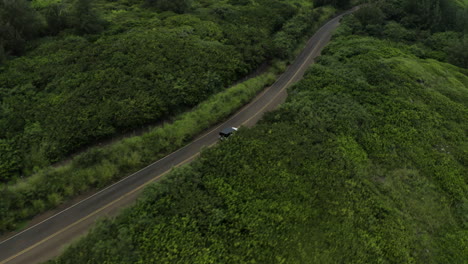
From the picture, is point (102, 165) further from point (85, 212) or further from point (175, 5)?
point (175, 5)

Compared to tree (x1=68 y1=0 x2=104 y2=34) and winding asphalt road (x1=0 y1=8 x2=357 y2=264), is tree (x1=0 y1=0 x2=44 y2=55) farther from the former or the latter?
winding asphalt road (x1=0 y1=8 x2=357 y2=264)

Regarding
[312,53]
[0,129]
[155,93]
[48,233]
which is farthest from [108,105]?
[312,53]

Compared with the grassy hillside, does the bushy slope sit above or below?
below

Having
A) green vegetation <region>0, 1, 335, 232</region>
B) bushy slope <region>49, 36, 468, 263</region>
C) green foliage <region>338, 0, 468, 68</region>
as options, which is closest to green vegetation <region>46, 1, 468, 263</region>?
bushy slope <region>49, 36, 468, 263</region>

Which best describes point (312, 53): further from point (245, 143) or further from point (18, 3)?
point (18, 3)

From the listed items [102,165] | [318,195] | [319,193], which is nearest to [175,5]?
[102,165]

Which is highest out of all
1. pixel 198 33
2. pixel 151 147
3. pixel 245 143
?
pixel 198 33
